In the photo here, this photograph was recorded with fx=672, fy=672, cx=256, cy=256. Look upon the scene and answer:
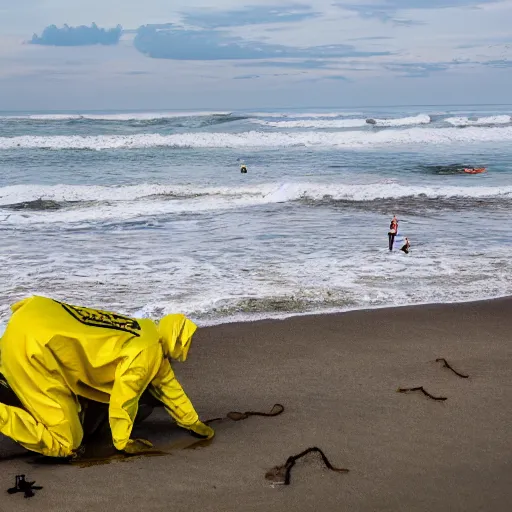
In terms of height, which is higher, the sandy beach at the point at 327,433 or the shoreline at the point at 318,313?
the sandy beach at the point at 327,433

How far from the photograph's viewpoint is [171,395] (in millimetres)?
3818

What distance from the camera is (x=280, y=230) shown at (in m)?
12.5

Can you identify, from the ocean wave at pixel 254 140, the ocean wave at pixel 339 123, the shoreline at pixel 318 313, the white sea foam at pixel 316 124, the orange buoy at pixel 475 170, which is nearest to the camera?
the shoreline at pixel 318 313

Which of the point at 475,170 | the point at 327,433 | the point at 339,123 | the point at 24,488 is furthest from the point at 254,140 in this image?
the point at 24,488

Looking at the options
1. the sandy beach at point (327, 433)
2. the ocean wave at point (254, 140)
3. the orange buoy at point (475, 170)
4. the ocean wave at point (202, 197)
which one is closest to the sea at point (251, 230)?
the ocean wave at point (202, 197)

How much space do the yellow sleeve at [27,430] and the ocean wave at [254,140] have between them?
105 ft

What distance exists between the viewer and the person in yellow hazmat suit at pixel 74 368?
347 centimetres

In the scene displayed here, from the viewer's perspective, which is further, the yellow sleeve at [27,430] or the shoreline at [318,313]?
the shoreline at [318,313]

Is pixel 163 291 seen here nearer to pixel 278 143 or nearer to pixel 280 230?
pixel 280 230

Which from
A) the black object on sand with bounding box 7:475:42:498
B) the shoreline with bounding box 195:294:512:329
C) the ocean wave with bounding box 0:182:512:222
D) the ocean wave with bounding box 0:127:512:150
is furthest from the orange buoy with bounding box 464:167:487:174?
the black object on sand with bounding box 7:475:42:498

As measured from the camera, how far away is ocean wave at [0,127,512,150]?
1409 inches

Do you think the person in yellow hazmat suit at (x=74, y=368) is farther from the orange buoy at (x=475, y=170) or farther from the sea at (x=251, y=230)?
the orange buoy at (x=475, y=170)

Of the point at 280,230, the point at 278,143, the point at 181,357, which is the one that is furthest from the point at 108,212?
the point at 278,143

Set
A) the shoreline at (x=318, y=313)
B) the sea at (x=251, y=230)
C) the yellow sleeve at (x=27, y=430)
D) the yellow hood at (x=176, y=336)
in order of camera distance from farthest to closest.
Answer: the sea at (x=251, y=230)
the shoreline at (x=318, y=313)
the yellow hood at (x=176, y=336)
the yellow sleeve at (x=27, y=430)
